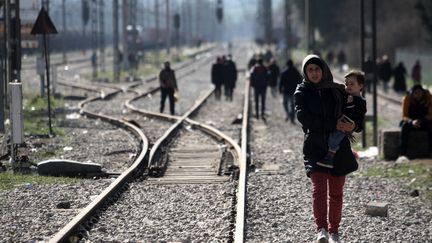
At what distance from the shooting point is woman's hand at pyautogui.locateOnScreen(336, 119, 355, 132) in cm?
761

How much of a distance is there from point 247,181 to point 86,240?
4.46m

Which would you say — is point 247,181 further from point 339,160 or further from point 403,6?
point 403,6

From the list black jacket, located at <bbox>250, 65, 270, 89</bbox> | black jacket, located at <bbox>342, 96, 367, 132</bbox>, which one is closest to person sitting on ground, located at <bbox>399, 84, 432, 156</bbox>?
black jacket, located at <bbox>342, 96, 367, 132</bbox>

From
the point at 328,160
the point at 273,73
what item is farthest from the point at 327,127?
the point at 273,73

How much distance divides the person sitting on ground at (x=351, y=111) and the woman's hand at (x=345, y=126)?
0.05 m

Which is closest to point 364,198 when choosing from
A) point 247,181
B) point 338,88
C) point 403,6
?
point 247,181

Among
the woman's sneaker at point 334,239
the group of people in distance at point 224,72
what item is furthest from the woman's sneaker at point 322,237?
the group of people in distance at point 224,72

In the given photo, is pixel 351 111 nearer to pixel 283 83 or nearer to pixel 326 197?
pixel 326 197

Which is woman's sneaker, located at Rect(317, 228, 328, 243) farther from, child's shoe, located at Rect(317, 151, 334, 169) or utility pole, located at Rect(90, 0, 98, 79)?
utility pole, located at Rect(90, 0, 98, 79)

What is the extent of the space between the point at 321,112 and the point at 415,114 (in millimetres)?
8588

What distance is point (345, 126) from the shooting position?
7.61 metres

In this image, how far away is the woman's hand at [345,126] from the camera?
7613mm

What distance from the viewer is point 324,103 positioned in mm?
7656

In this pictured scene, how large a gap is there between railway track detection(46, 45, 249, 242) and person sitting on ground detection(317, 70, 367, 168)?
1.22 m
